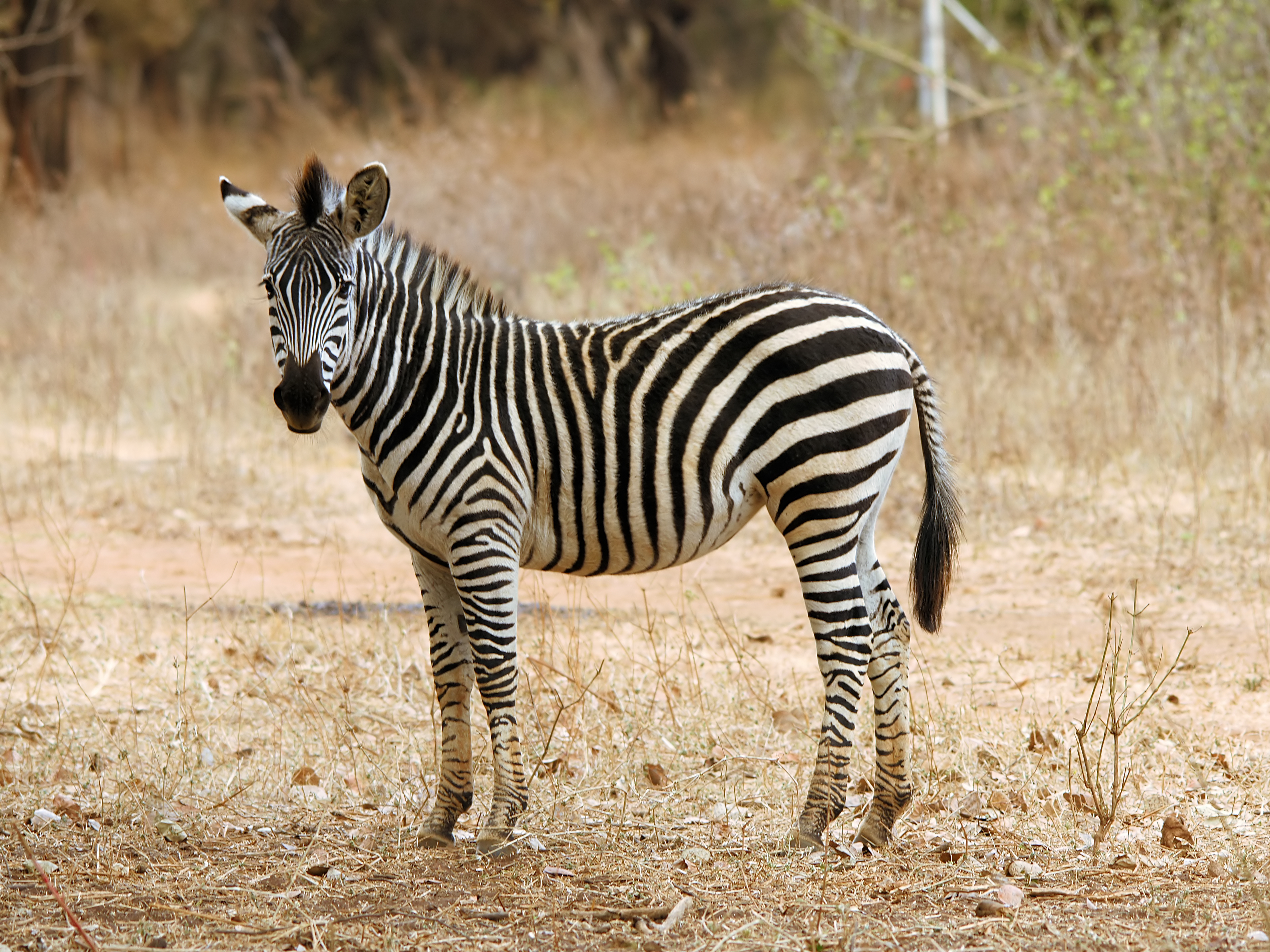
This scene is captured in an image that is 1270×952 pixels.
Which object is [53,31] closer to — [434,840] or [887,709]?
[434,840]

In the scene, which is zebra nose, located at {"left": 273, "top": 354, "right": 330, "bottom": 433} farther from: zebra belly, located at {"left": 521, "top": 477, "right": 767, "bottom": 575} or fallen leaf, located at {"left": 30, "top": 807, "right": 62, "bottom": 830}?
fallen leaf, located at {"left": 30, "top": 807, "right": 62, "bottom": 830}

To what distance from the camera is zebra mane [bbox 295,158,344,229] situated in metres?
4.02

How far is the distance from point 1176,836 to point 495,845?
7.06 ft

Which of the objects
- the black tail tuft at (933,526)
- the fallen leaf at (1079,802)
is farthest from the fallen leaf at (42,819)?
the fallen leaf at (1079,802)

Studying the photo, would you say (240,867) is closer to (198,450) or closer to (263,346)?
(198,450)

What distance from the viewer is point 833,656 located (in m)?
4.25

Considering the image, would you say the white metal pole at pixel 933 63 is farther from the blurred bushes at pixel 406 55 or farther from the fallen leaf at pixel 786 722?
the fallen leaf at pixel 786 722

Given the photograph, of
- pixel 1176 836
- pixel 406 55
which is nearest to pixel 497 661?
pixel 1176 836

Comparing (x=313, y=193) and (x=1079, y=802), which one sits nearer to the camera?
(x=313, y=193)

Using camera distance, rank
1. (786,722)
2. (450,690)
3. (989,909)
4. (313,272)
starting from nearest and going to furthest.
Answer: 1. (989,909)
2. (313,272)
3. (450,690)
4. (786,722)

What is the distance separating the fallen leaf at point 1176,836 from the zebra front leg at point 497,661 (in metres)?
2.03

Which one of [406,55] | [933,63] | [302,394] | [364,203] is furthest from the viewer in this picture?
[406,55]

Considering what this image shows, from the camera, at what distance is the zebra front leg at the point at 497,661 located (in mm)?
4039

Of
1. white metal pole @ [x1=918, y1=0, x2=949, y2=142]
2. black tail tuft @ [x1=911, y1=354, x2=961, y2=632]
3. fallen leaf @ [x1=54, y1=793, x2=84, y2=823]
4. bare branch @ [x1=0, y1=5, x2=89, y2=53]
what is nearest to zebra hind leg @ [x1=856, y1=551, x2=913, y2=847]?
black tail tuft @ [x1=911, y1=354, x2=961, y2=632]
